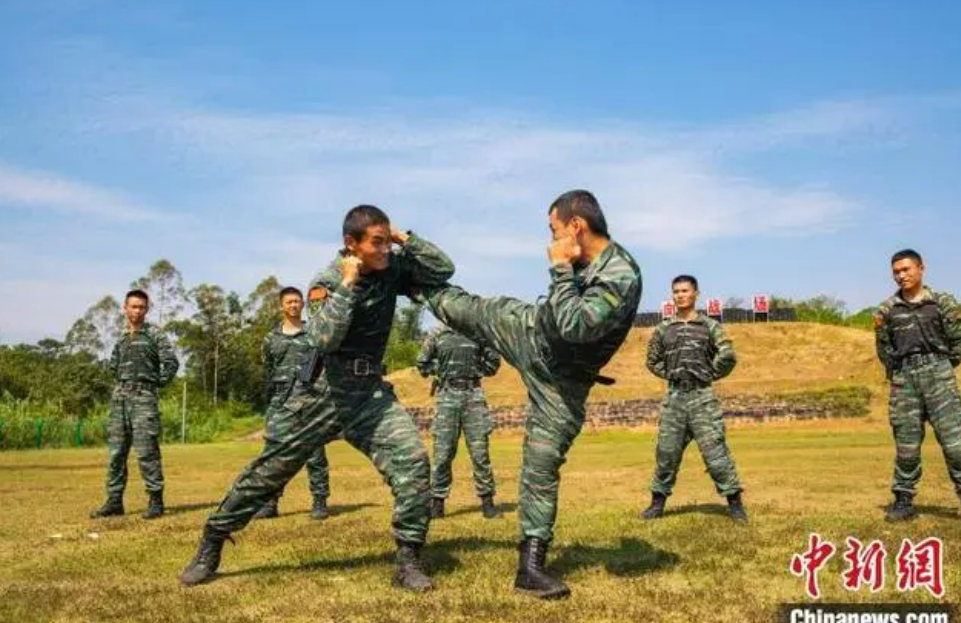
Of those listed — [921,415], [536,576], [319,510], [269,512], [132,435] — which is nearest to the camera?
[536,576]

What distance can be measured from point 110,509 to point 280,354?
10.3ft

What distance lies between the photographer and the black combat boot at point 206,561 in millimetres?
6793

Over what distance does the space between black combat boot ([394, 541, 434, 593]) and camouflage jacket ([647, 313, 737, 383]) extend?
490cm

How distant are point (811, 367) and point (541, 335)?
58.5 meters

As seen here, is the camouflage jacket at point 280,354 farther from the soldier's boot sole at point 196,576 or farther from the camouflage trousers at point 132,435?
the soldier's boot sole at point 196,576

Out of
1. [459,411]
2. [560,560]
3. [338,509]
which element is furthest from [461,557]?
[338,509]

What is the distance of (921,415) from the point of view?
33.1ft

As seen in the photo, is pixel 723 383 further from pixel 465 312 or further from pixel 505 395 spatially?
pixel 465 312

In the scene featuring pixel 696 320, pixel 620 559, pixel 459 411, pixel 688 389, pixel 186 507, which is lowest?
pixel 186 507

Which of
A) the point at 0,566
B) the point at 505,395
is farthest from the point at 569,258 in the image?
the point at 505,395

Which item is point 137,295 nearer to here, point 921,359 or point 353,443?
point 353,443

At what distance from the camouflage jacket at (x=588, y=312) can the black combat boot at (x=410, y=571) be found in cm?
172

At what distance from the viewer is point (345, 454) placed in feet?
95.0

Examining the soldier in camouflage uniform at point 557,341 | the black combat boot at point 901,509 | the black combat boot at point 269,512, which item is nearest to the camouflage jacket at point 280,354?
the black combat boot at point 269,512
